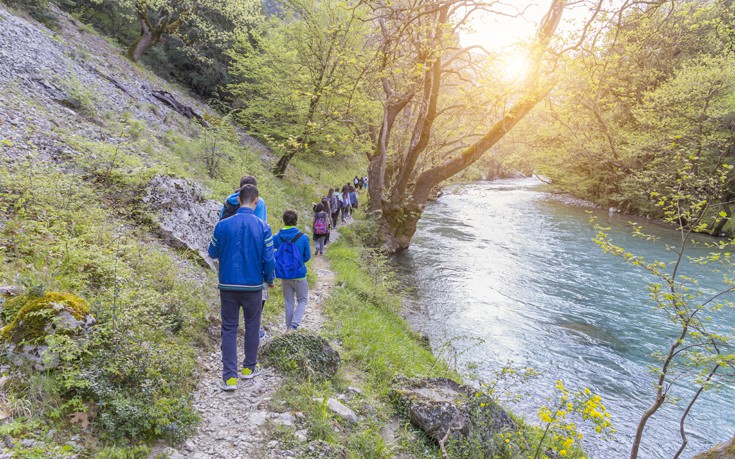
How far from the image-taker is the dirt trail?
12.0ft

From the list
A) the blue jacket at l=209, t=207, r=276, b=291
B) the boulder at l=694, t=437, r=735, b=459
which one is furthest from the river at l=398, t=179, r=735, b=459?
the blue jacket at l=209, t=207, r=276, b=291

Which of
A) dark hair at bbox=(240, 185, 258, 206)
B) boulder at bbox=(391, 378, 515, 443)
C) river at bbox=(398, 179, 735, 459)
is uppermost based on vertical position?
dark hair at bbox=(240, 185, 258, 206)

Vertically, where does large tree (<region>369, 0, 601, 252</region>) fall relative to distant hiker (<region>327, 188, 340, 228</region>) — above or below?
above

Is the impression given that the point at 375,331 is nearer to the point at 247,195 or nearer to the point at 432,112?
the point at 247,195

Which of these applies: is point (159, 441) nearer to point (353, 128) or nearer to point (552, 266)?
point (552, 266)

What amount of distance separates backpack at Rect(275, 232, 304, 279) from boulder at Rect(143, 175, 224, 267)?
2.12 metres

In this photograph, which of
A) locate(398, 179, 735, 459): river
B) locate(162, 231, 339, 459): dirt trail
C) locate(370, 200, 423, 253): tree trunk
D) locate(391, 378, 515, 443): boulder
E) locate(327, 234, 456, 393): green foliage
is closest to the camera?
locate(162, 231, 339, 459): dirt trail

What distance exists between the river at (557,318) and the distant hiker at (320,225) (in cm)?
362

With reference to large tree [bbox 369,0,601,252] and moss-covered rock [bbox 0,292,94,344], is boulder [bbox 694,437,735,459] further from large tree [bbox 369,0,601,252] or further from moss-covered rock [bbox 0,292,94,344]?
moss-covered rock [bbox 0,292,94,344]

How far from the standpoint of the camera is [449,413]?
5.06m

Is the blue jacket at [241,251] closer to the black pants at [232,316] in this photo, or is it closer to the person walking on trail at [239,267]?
the person walking on trail at [239,267]

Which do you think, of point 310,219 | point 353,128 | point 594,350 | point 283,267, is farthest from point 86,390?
point 353,128

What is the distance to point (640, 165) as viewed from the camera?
30.9m

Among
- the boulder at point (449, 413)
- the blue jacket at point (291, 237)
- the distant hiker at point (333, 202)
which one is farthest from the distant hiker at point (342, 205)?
the boulder at point (449, 413)
